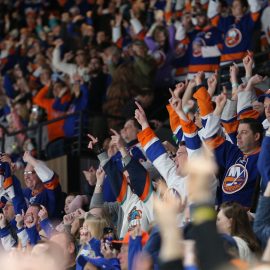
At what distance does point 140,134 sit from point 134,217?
0.63 meters

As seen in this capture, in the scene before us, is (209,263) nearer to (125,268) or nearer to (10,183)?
(125,268)

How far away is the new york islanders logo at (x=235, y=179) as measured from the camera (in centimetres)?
776

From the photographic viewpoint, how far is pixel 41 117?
44.7 feet

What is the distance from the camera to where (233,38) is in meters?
11.5

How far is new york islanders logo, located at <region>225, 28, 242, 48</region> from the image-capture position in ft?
37.6

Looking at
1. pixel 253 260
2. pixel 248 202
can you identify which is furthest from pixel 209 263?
pixel 248 202

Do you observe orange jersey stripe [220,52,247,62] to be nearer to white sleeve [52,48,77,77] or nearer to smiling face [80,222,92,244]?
white sleeve [52,48,77,77]

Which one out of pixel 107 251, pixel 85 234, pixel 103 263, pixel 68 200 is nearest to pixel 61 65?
pixel 68 200

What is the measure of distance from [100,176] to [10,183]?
3.57 ft

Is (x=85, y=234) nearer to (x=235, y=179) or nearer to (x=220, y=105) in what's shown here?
(x=235, y=179)

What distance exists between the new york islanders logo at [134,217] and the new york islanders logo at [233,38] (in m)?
3.88

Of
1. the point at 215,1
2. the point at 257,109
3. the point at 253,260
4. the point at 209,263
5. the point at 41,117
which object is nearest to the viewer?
the point at 209,263

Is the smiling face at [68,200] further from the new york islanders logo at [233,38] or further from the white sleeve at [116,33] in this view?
the white sleeve at [116,33]

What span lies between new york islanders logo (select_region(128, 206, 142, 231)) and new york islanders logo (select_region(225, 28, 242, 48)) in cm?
388
